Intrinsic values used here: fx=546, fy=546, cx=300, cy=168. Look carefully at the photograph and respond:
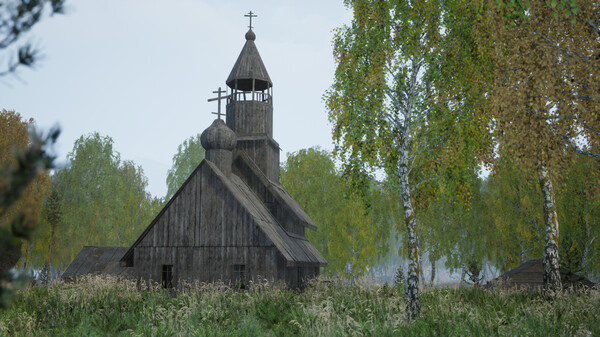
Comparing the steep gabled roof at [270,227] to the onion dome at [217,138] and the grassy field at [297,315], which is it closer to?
the onion dome at [217,138]

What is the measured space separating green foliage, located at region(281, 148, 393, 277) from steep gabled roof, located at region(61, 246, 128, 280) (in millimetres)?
15007

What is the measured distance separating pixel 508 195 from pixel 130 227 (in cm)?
3293

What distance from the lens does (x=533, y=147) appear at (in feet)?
44.2

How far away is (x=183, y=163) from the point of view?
57938mm

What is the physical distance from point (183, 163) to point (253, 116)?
2956 centimetres

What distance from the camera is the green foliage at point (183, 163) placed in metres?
56.5

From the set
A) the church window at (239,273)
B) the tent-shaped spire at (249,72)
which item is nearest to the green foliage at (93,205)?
the tent-shaped spire at (249,72)

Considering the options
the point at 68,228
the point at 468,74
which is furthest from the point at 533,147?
the point at 68,228

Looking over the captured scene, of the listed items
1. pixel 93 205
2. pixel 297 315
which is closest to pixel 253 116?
pixel 297 315

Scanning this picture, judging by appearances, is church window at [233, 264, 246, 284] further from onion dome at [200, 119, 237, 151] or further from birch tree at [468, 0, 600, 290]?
birch tree at [468, 0, 600, 290]

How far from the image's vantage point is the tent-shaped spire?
30641 mm

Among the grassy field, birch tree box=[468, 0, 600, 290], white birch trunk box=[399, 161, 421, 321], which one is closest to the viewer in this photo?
the grassy field

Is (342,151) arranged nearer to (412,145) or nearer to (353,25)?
(412,145)

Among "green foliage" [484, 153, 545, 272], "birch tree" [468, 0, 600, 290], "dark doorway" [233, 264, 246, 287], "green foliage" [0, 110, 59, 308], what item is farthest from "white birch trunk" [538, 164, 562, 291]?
"green foliage" [484, 153, 545, 272]
